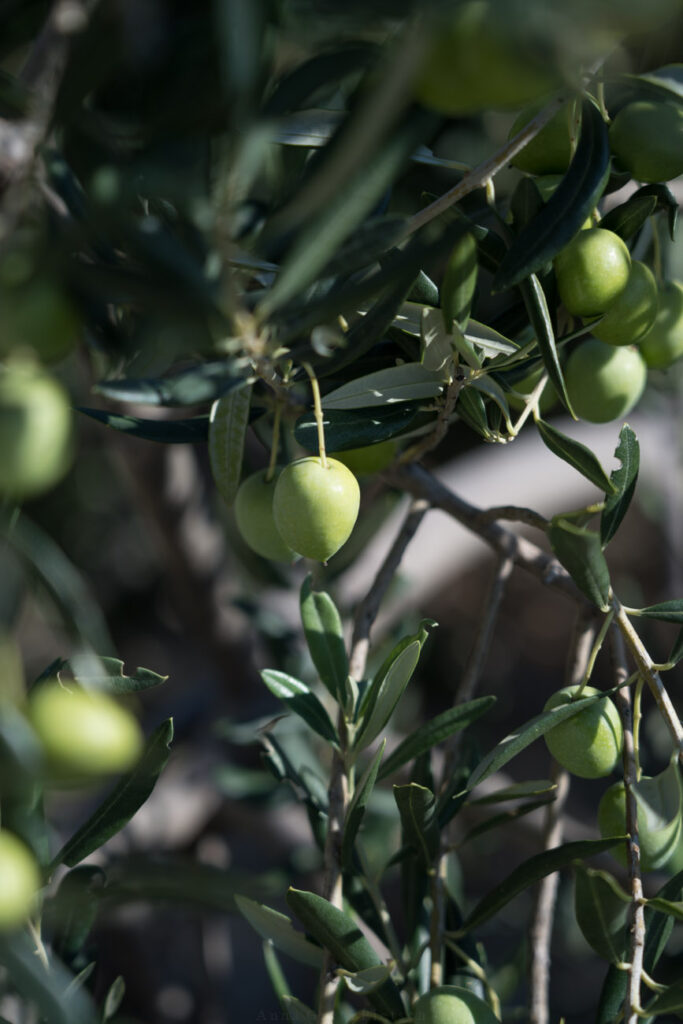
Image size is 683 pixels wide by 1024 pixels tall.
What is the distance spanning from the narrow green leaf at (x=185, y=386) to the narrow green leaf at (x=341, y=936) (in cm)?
28

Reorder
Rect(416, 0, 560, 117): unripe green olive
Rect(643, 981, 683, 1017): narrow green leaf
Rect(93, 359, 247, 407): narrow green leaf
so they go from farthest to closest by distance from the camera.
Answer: Rect(643, 981, 683, 1017): narrow green leaf < Rect(93, 359, 247, 407): narrow green leaf < Rect(416, 0, 560, 117): unripe green olive

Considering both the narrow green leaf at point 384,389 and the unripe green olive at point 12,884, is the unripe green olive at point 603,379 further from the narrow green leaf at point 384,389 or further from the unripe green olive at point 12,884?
the unripe green olive at point 12,884

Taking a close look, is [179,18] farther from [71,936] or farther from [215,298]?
[71,936]

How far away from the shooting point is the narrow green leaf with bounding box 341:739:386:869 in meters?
0.52

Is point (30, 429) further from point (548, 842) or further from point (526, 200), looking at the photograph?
point (548, 842)

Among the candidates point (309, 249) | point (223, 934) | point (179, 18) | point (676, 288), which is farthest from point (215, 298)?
point (223, 934)

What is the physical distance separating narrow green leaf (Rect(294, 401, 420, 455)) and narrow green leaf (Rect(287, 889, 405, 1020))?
0.25 m

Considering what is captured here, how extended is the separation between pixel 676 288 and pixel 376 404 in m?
0.26

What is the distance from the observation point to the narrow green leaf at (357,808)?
1.69 feet

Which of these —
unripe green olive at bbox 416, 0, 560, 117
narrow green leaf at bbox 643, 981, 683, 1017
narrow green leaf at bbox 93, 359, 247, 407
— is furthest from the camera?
narrow green leaf at bbox 643, 981, 683, 1017

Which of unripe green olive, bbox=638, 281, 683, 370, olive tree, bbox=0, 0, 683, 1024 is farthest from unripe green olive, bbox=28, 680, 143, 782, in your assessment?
unripe green olive, bbox=638, 281, 683, 370

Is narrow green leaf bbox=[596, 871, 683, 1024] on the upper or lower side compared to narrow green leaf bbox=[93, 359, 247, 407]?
lower

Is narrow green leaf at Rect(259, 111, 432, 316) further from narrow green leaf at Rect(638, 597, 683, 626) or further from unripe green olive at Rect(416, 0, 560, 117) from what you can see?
narrow green leaf at Rect(638, 597, 683, 626)

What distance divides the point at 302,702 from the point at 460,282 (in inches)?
12.2
